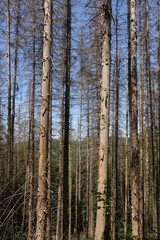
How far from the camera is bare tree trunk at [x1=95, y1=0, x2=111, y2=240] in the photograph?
3.52 metres

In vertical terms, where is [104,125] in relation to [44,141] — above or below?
above

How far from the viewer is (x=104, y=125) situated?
3.81m

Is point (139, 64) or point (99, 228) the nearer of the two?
point (99, 228)

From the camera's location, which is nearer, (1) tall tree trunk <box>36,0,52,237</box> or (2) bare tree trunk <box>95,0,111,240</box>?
(2) bare tree trunk <box>95,0,111,240</box>

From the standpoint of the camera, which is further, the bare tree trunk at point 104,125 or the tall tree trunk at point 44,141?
the tall tree trunk at point 44,141

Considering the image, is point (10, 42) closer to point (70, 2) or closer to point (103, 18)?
point (70, 2)

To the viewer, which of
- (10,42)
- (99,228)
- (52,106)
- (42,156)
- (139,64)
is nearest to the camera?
(99,228)

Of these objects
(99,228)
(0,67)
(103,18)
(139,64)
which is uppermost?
(139,64)

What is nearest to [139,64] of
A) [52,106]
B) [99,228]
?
[52,106]

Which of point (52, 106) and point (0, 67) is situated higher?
point (0, 67)

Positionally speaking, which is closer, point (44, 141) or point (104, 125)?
point (104, 125)

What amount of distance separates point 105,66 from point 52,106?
19.8 ft

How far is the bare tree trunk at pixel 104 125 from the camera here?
3516mm

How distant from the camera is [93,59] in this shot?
10891mm
